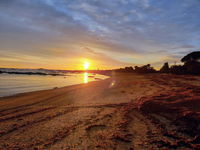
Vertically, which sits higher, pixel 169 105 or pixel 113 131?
pixel 169 105

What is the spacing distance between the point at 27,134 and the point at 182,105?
5.55 m

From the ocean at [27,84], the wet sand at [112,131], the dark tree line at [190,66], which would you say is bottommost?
the ocean at [27,84]

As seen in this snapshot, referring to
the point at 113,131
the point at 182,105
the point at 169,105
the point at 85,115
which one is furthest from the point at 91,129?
the point at 182,105

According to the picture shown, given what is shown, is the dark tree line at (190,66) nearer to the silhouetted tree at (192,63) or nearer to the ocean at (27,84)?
the silhouetted tree at (192,63)

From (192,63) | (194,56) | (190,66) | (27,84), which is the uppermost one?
(194,56)

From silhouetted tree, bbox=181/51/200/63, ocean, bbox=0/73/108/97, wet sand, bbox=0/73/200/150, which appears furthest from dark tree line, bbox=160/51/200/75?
wet sand, bbox=0/73/200/150

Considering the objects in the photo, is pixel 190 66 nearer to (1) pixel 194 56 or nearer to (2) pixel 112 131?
(1) pixel 194 56

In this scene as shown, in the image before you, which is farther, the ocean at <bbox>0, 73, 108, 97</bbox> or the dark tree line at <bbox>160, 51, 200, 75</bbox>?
the dark tree line at <bbox>160, 51, 200, 75</bbox>

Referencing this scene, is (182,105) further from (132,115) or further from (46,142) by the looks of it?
(46,142)

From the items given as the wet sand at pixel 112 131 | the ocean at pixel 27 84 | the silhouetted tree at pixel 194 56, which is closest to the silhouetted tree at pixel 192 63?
the silhouetted tree at pixel 194 56

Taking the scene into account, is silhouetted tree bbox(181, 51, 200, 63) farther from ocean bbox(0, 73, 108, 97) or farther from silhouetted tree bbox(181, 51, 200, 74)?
ocean bbox(0, 73, 108, 97)

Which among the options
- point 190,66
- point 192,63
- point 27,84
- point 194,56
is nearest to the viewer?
point 27,84

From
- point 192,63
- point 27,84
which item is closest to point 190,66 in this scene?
point 192,63

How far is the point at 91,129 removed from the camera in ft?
11.8
